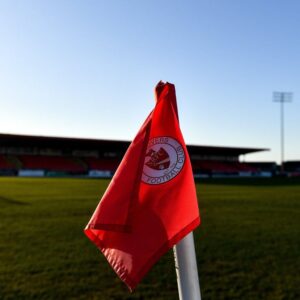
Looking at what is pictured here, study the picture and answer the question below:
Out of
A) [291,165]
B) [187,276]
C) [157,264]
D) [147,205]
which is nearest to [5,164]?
[291,165]

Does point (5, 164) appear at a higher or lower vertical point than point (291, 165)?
higher

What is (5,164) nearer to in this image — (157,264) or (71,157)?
(71,157)

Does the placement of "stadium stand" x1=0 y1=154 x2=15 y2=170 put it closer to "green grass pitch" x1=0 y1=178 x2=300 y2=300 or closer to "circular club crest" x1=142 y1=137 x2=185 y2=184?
"green grass pitch" x1=0 y1=178 x2=300 y2=300

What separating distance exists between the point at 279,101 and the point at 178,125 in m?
Result: 66.2

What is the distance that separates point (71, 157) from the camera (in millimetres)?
54375

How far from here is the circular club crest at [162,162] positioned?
2.18m

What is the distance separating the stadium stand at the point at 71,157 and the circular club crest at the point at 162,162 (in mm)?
45119

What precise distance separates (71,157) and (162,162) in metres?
53.2

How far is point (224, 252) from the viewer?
6.47 meters

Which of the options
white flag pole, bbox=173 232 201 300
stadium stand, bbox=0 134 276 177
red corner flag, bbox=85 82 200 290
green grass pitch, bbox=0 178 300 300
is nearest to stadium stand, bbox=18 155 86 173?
stadium stand, bbox=0 134 276 177

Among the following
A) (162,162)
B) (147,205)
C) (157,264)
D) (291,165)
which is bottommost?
(291,165)

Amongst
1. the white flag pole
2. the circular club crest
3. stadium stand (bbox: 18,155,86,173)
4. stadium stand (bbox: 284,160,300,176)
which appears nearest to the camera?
the white flag pole

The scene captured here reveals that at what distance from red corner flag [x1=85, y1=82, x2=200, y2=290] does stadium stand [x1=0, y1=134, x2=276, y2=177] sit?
1775 inches

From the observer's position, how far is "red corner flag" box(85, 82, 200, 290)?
6.98 feet
